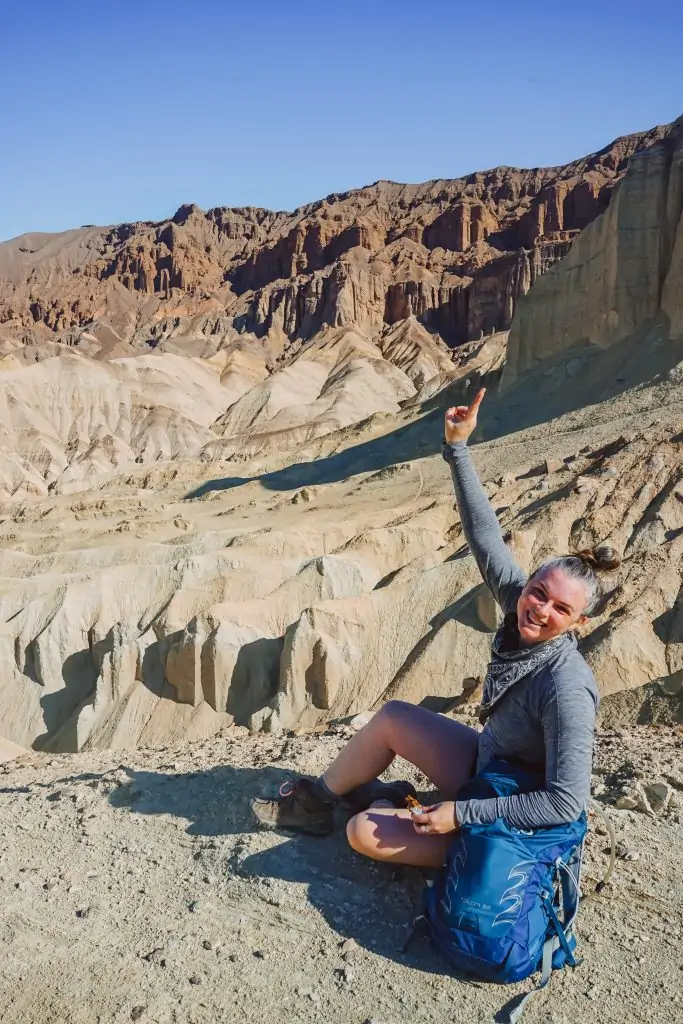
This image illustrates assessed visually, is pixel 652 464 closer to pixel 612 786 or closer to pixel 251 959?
pixel 612 786

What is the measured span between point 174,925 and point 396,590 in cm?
683

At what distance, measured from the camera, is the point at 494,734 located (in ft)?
10.8

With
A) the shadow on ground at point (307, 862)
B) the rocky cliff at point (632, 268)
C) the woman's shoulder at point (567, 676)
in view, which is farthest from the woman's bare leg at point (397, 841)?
the rocky cliff at point (632, 268)

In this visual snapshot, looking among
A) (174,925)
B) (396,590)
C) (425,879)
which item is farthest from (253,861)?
(396,590)

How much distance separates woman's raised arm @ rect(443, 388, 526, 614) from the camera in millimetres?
3572

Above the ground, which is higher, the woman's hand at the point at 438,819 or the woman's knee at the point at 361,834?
the woman's hand at the point at 438,819

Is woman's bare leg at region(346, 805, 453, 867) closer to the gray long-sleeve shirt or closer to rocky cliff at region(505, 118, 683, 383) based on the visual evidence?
the gray long-sleeve shirt

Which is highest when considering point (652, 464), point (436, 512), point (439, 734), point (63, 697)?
point (439, 734)

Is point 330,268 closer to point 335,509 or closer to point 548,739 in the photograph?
point 335,509

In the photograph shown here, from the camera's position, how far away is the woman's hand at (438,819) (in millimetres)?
3049

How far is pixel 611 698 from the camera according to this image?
6262 millimetres

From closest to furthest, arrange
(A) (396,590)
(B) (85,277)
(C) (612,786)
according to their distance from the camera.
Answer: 1. (C) (612,786)
2. (A) (396,590)
3. (B) (85,277)

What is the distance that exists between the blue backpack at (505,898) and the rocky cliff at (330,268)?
61.8 metres

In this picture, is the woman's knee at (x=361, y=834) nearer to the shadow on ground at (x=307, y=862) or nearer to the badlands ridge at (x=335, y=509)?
the shadow on ground at (x=307, y=862)
